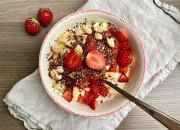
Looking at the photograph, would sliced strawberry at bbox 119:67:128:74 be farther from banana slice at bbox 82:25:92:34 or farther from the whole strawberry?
the whole strawberry

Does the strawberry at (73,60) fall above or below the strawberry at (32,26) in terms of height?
above

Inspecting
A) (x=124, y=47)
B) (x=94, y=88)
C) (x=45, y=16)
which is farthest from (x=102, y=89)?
(x=45, y=16)

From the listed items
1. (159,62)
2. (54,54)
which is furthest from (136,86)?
(54,54)

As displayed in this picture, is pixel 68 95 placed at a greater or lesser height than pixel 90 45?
lesser

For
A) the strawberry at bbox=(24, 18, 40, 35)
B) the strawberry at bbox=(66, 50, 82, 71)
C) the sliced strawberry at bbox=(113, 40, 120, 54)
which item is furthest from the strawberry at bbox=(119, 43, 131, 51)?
the strawberry at bbox=(24, 18, 40, 35)

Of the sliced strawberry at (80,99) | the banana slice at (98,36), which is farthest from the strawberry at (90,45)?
the sliced strawberry at (80,99)

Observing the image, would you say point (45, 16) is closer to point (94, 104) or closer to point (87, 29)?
point (87, 29)

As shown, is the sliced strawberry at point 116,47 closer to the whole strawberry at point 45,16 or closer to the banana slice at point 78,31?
the banana slice at point 78,31
